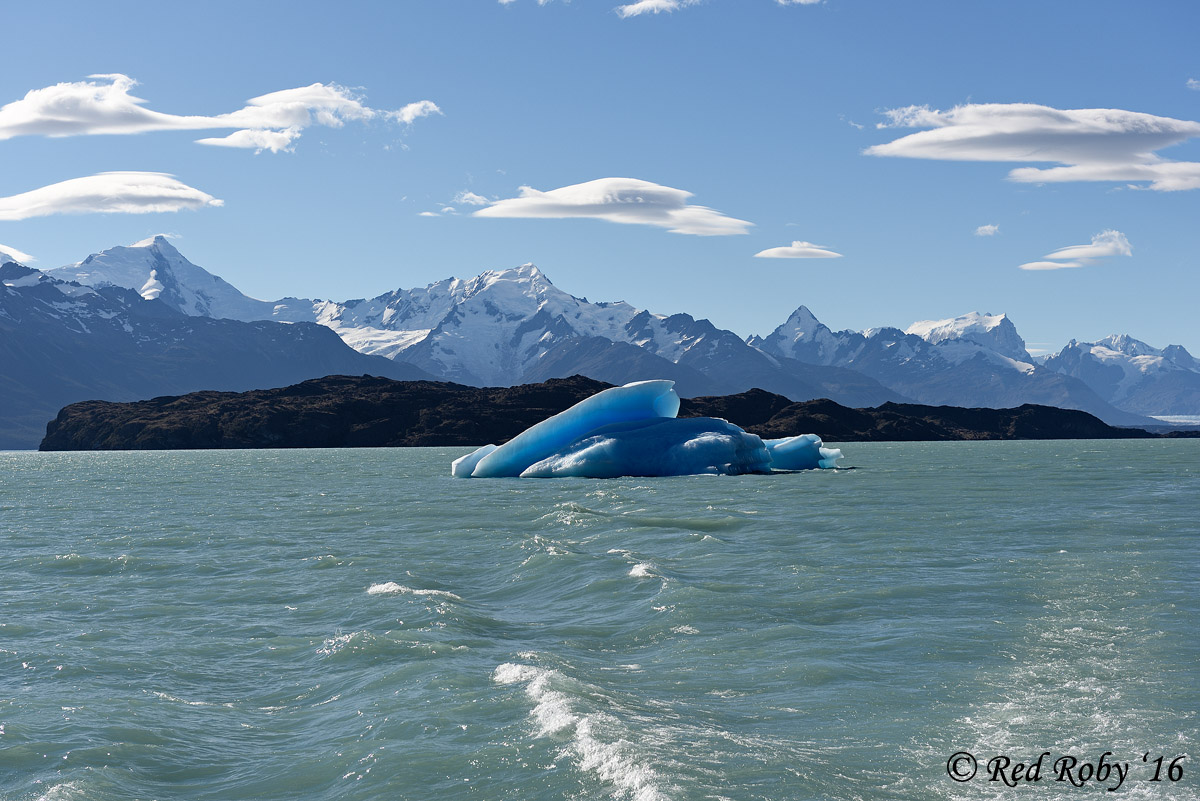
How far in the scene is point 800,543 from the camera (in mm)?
25188

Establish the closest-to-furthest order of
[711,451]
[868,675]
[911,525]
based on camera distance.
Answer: [868,675]
[911,525]
[711,451]

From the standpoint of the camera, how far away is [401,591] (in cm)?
1839

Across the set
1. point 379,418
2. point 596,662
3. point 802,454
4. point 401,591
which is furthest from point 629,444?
point 379,418

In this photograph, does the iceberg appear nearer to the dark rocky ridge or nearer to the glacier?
the glacier

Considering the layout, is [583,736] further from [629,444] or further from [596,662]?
[629,444]

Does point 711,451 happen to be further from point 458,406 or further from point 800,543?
point 458,406

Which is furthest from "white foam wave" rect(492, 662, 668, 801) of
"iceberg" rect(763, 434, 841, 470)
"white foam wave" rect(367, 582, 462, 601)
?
"iceberg" rect(763, 434, 841, 470)

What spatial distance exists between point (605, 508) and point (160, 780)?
1066 inches

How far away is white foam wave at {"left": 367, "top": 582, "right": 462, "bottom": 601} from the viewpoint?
17844 millimetres

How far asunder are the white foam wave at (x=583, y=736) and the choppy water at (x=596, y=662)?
0.04m

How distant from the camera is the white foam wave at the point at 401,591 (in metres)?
17.8

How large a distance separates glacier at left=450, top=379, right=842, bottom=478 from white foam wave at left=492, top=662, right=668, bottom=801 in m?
40.1

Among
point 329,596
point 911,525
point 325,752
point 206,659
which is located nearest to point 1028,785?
point 325,752

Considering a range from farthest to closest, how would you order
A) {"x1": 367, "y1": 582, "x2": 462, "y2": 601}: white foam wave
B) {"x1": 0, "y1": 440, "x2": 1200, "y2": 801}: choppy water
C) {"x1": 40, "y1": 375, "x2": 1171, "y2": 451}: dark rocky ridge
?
1. {"x1": 40, "y1": 375, "x2": 1171, "y2": 451}: dark rocky ridge
2. {"x1": 367, "y1": 582, "x2": 462, "y2": 601}: white foam wave
3. {"x1": 0, "y1": 440, "x2": 1200, "y2": 801}: choppy water
